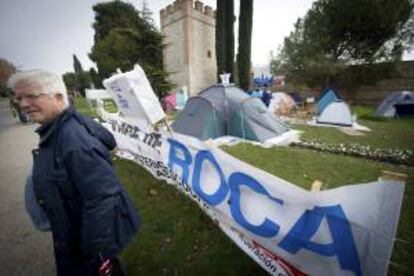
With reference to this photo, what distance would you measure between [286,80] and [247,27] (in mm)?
6905

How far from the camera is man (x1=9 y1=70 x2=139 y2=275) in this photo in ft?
4.73

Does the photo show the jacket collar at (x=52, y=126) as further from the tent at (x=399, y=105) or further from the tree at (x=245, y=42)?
the tree at (x=245, y=42)

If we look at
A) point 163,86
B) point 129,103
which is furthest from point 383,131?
point 163,86

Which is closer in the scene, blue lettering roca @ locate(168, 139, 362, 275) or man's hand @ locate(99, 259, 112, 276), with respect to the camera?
blue lettering roca @ locate(168, 139, 362, 275)

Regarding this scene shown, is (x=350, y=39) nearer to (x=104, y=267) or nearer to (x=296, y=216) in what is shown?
(x=296, y=216)

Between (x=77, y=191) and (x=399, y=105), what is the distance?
13472 millimetres

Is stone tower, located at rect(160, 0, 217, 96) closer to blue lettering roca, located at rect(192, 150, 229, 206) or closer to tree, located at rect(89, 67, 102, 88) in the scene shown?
tree, located at rect(89, 67, 102, 88)

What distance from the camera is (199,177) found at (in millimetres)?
2703

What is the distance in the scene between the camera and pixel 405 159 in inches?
209

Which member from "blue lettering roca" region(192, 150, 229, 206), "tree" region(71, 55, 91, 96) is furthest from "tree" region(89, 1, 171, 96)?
"blue lettering roca" region(192, 150, 229, 206)

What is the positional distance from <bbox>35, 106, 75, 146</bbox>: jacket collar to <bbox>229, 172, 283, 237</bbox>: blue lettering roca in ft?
4.54

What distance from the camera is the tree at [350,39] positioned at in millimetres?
16109

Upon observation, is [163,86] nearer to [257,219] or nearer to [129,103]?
[129,103]

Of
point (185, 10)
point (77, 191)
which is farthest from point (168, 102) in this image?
point (77, 191)
